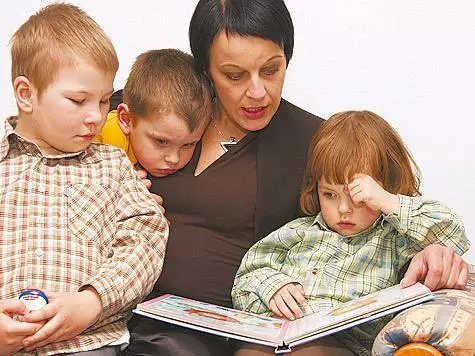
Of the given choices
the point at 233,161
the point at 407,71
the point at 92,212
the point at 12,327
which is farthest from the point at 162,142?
the point at 407,71

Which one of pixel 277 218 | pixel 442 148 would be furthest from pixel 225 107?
pixel 442 148

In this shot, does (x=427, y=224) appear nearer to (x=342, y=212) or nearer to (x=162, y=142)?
(x=342, y=212)

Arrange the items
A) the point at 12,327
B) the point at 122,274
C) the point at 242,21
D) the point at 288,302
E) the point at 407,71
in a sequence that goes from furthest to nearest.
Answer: the point at 407,71
the point at 242,21
the point at 288,302
the point at 122,274
the point at 12,327

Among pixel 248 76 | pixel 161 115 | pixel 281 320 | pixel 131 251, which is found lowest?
pixel 281 320

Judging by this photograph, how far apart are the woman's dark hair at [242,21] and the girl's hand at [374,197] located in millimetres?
402

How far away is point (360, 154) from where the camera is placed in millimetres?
1903

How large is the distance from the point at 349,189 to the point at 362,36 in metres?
0.87

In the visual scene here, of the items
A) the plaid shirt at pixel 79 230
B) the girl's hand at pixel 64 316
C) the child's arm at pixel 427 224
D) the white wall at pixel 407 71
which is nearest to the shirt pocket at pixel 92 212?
the plaid shirt at pixel 79 230

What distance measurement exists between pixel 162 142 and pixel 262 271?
397mm

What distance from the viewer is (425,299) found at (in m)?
1.64

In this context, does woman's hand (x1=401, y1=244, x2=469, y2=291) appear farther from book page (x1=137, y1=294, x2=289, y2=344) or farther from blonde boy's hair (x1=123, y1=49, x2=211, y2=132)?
blonde boy's hair (x1=123, y1=49, x2=211, y2=132)

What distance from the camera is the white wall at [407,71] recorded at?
8.48 feet

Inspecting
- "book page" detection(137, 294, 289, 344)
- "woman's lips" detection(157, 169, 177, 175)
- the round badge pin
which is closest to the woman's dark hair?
"woman's lips" detection(157, 169, 177, 175)

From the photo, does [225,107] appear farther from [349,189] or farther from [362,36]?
[362,36]
